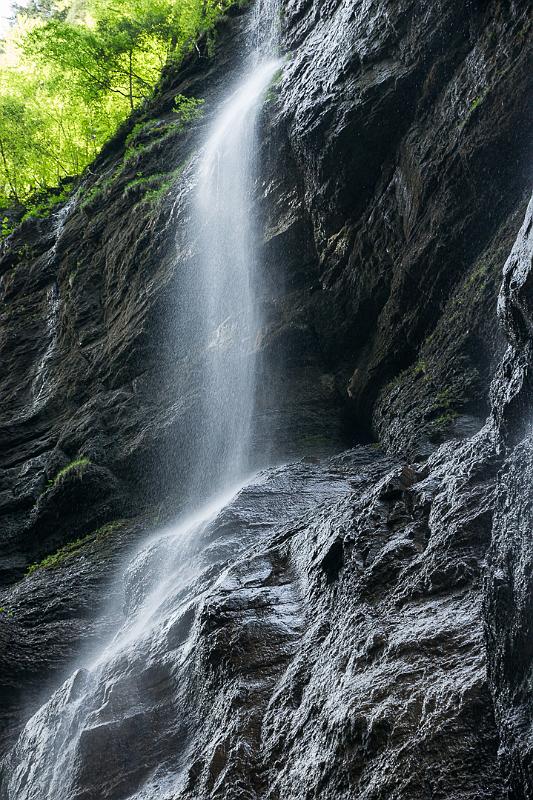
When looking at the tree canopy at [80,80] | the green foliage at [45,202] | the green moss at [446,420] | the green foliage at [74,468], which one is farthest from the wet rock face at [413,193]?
the green foliage at [45,202]

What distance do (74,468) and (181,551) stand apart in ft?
12.4

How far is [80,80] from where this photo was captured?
707 inches

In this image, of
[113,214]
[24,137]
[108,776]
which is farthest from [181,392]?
[24,137]

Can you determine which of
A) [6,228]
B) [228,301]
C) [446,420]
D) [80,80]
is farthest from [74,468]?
[80,80]

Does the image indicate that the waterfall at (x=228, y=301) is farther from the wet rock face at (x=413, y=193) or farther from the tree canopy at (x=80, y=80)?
the tree canopy at (x=80, y=80)

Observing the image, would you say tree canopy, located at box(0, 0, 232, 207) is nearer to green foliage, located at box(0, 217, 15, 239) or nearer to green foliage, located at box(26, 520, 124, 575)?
green foliage, located at box(0, 217, 15, 239)

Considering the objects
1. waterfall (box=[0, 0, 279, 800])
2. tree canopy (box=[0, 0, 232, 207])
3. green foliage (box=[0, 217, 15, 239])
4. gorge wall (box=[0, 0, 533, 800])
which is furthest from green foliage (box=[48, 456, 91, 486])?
tree canopy (box=[0, 0, 232, 207])

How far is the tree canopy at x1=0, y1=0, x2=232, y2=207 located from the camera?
17.4 metres

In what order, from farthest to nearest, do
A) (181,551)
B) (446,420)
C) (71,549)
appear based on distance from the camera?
(71,549)
(181,551)
(446,420)

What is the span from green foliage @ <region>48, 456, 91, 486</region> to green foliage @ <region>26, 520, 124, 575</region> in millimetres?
963

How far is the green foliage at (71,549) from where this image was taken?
32.3 ft

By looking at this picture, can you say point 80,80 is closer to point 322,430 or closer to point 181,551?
point 322,430

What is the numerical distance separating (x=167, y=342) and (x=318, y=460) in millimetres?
3927

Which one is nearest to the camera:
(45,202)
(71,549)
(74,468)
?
(71,549)
